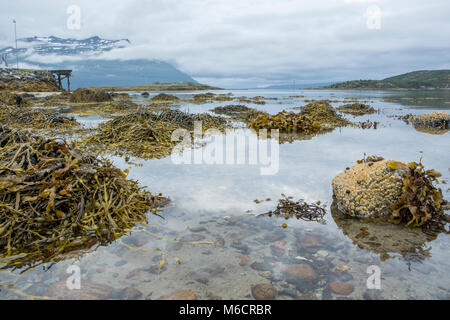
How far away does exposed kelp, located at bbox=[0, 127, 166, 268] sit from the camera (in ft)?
7.95

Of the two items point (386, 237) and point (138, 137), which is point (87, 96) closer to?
point (138, 137)

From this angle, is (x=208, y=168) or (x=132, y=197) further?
(x=208, y=168)

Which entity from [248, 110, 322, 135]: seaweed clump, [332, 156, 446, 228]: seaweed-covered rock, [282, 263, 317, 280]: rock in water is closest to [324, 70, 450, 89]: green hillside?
[248, 110, 322, 135]: seaweed clump

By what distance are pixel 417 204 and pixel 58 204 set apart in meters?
3.63

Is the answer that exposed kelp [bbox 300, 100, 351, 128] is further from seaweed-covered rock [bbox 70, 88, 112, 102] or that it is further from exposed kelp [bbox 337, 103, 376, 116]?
seaweed-covered rock [bbox 70, 88, 112, 102]

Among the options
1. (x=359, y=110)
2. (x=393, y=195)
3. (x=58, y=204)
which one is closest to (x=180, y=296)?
(x=58, y=204)

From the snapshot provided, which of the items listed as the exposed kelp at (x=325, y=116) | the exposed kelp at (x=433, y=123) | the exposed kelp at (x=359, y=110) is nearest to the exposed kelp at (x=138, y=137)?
the exposed kelp at (x=325, y=116)

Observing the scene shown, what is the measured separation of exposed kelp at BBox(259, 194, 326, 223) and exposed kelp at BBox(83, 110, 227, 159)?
3.24m

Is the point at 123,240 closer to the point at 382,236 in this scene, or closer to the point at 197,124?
the point at 382,236

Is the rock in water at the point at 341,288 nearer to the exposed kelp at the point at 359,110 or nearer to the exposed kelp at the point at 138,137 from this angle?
the exposed kelp at the point at 138,137

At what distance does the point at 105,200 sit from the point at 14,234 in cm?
79

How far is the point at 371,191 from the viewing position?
10.1 feet

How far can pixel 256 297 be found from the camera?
6.15 ft

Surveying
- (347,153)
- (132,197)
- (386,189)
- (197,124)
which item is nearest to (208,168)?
(132,197)
